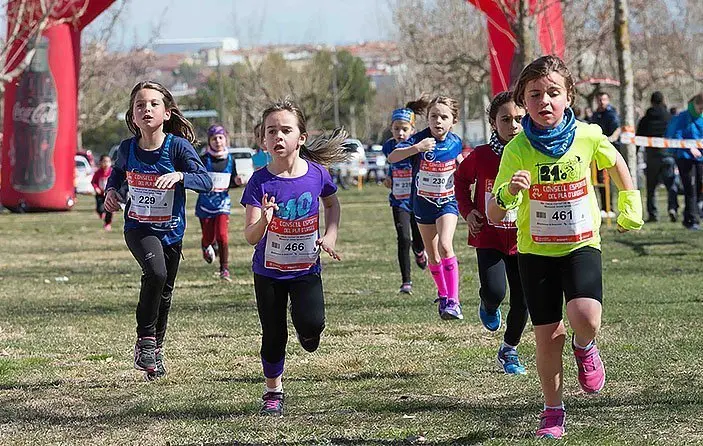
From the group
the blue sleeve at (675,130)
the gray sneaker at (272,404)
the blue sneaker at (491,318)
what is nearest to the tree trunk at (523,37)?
the blue sleeve at (675,130)

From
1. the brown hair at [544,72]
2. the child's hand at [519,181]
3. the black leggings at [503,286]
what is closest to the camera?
the child's hand at [519,181]

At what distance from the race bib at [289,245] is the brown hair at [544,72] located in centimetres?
146

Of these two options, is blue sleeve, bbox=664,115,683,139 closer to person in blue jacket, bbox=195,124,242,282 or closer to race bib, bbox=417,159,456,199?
person in blue jacket, bbox=195,124,242,282

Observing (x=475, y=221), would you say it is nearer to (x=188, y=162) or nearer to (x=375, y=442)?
(x=188, y=162)

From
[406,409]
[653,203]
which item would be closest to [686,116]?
[653,203]

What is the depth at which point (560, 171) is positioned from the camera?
578cm

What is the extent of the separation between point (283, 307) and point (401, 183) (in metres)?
6.00

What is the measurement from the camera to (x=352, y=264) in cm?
1614

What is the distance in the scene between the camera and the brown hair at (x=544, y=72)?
5.71 metres

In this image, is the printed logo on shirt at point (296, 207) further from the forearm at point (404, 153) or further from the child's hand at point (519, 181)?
the forearm at point (404, 153)

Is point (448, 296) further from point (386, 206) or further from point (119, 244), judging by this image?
point (386, 206)

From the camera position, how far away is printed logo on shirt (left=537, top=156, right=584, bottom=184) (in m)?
5.78

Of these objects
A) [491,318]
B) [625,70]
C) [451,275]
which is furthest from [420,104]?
[625,70]

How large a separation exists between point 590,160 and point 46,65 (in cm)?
2648
